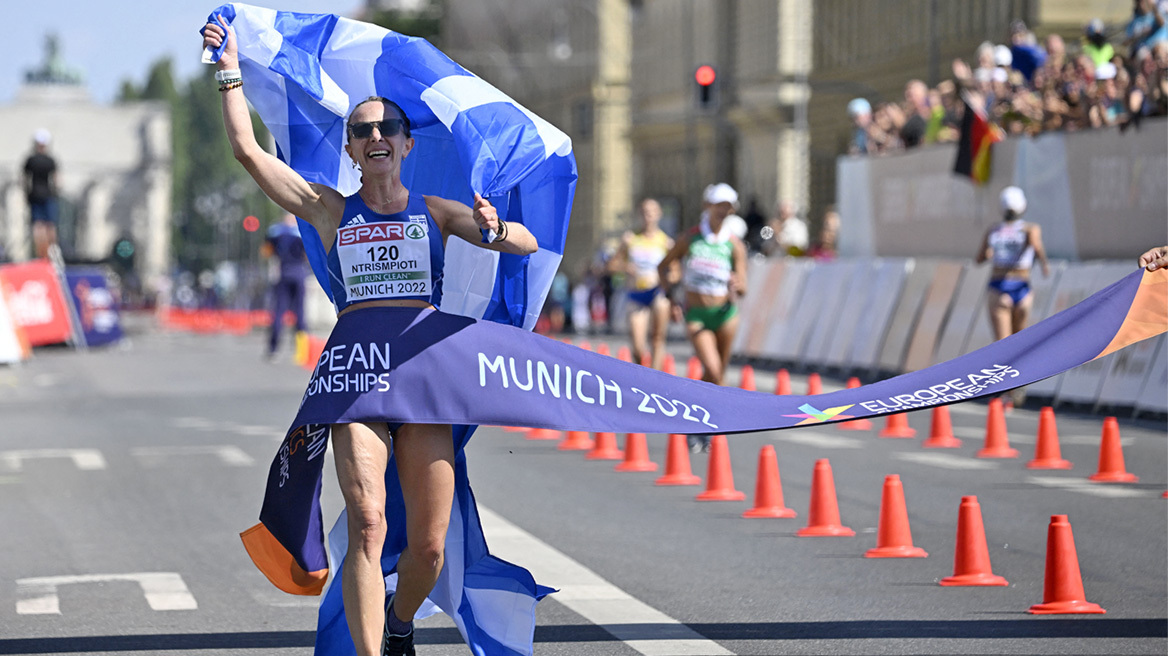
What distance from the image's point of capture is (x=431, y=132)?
6535mm

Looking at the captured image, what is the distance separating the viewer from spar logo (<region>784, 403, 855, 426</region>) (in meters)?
6.45

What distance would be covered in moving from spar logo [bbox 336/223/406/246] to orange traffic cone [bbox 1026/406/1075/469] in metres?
8.19

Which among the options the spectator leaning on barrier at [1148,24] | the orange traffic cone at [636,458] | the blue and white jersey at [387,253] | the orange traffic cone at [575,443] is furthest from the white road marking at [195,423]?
the blue and white jersey at [387,253]

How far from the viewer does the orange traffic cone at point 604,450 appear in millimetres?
13961

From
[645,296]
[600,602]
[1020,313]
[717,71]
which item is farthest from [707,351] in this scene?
[717,71]

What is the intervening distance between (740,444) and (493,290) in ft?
29.1

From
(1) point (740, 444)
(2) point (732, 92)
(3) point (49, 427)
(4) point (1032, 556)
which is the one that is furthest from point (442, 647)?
(2) point (732, 92)

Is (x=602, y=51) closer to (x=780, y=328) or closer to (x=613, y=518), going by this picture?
(x=780, y=328)

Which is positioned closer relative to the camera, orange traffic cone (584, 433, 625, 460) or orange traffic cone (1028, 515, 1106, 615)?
orange traffic cone (1028, 515, 1106, 615)

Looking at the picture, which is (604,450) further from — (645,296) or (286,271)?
(286,271)

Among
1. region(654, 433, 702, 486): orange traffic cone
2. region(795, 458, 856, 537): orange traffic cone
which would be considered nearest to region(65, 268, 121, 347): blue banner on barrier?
region(654, 433, 702, 486): orange traffic cone

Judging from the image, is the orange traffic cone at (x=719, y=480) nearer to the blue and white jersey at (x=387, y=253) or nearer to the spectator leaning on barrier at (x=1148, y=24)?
the blue and white jersey at (x=387, y=253)

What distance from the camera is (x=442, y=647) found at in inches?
279

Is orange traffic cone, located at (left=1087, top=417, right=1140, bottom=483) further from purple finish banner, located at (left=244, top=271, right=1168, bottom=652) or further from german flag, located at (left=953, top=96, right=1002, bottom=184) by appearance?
german flag, located at (left=953, top=96, right=1002, bottom=184)
